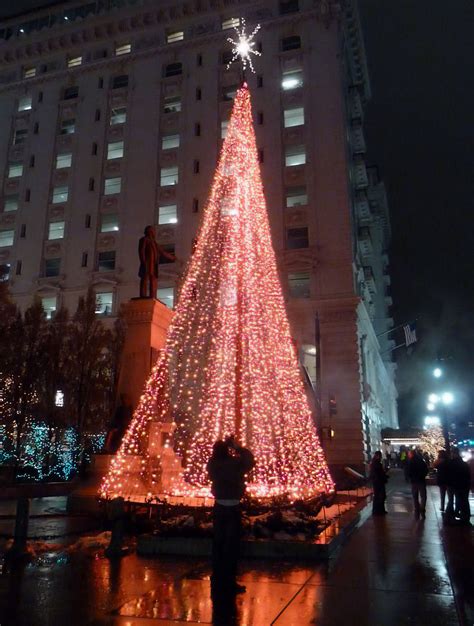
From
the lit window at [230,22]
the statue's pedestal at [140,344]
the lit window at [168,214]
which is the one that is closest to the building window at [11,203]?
the lit window at [168,214]

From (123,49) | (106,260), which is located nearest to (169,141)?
(106,260)

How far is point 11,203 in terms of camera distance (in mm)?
46812

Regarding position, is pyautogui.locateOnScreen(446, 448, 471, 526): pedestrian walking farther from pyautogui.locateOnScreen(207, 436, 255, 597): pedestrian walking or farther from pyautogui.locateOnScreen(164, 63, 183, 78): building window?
pyautogui.locateOnScreen(164, 63, 183, 78): building window

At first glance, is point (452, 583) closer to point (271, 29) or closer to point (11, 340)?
point (11, 340)

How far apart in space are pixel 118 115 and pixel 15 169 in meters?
10.4

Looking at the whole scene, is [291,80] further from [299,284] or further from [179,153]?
[299,284]

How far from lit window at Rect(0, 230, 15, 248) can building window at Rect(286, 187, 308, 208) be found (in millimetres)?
23384

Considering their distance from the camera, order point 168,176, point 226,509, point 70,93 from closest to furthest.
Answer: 1. point 226,509
2. point 168,176
3. point 70,93

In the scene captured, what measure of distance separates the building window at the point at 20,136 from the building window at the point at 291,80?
23.5 m

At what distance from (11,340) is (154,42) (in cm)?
3326

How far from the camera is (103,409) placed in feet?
104

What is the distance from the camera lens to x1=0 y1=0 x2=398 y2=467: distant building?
36.7 m

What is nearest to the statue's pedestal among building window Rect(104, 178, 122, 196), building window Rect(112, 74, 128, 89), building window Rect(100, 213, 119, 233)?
building window Rect(100, 213, 119, 233)

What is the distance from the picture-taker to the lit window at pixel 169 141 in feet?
144
